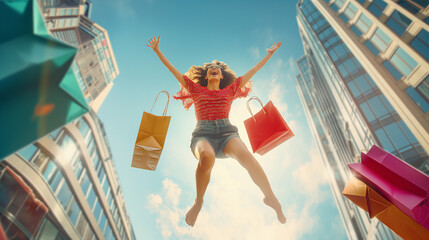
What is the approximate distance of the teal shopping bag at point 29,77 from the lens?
834 millimetres

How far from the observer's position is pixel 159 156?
2.67 meters

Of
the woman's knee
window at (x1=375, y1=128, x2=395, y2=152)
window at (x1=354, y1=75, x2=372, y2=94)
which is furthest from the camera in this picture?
window at (x1=354, y1=75, x2=372, y2=94)

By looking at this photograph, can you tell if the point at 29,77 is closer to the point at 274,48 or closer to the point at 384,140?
the point at 274,48

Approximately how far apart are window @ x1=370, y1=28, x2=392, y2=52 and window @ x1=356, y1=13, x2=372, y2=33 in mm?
954

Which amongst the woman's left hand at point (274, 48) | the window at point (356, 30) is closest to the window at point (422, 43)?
the window at point (356, 30)

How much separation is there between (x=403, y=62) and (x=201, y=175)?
1518 cm

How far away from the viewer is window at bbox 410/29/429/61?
10.5 meters

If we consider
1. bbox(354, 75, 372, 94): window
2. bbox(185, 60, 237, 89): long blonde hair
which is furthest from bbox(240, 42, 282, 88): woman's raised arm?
bbox(354, 75, 372, 94): window

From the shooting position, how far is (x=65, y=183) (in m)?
13.1

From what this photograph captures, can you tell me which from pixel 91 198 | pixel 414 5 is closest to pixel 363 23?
pixel 414 5

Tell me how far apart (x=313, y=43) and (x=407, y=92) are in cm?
1580

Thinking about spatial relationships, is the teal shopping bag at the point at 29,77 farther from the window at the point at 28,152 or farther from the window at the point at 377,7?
the window at the point at 377,7

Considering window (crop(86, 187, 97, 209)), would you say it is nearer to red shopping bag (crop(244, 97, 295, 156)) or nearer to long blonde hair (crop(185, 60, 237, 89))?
long blonde hair (crop(185, 60, 237, 89))

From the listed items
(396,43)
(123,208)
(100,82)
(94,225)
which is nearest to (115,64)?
(100,82)
